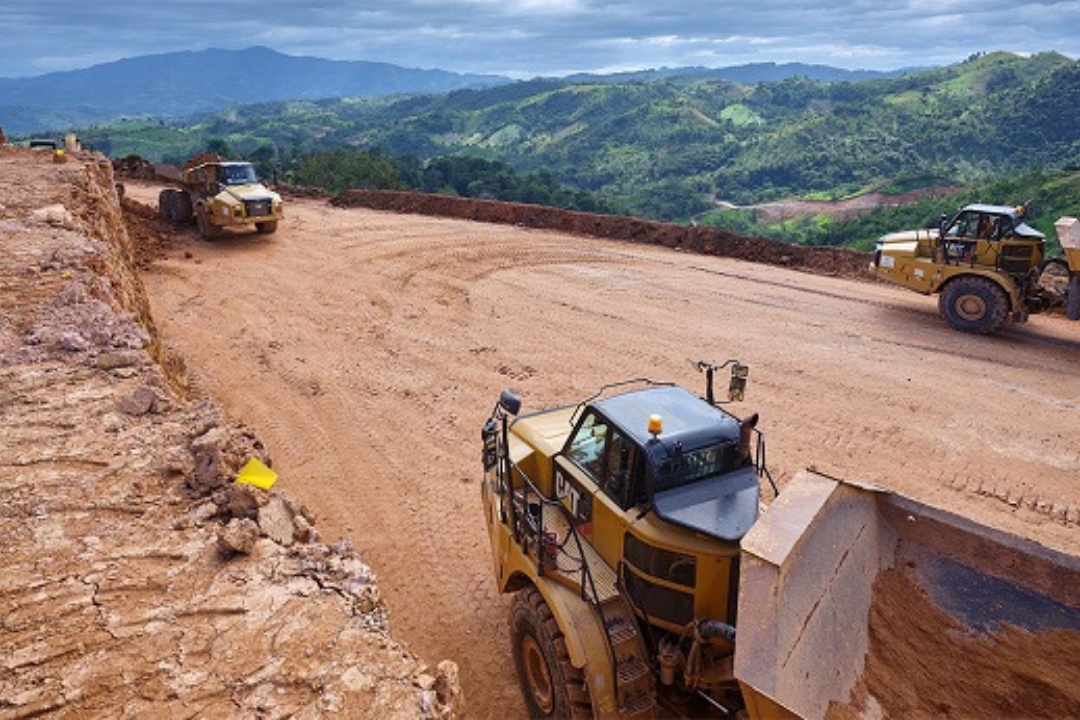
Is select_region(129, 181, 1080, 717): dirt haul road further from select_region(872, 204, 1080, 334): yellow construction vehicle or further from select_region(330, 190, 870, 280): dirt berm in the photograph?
select_region(330, 190, 870, 280): dirt berm

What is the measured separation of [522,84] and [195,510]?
18434cm

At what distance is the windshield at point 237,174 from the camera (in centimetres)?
1956

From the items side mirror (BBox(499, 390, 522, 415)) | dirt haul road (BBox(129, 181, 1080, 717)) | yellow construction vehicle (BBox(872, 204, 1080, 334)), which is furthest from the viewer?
yellow construction vehicle (BBox(872, 204, 1080, 334))

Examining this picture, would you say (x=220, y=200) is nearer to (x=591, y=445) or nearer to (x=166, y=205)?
(x=166, y=205)

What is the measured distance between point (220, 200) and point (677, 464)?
56.5ft

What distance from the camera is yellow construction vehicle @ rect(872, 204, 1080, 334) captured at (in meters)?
12.6

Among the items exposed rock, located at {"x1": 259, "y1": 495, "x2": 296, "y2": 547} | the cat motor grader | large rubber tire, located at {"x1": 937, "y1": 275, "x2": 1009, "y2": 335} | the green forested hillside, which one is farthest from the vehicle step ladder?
the green forested hillside

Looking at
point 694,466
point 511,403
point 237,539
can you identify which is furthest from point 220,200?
point 694,466

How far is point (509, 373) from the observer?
37.6 feet

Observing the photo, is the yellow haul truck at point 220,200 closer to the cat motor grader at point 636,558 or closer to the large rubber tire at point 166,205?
the large rubber tire at point 166,205

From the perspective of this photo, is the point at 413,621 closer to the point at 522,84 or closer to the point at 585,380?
the point at 585,380

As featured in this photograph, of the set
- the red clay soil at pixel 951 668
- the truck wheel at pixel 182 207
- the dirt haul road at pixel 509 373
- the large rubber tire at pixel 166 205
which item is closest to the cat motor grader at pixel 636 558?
the red clay soil at pixel 951 668

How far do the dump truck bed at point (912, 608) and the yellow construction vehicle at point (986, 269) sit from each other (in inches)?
380

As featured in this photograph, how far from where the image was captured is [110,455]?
5469mm
